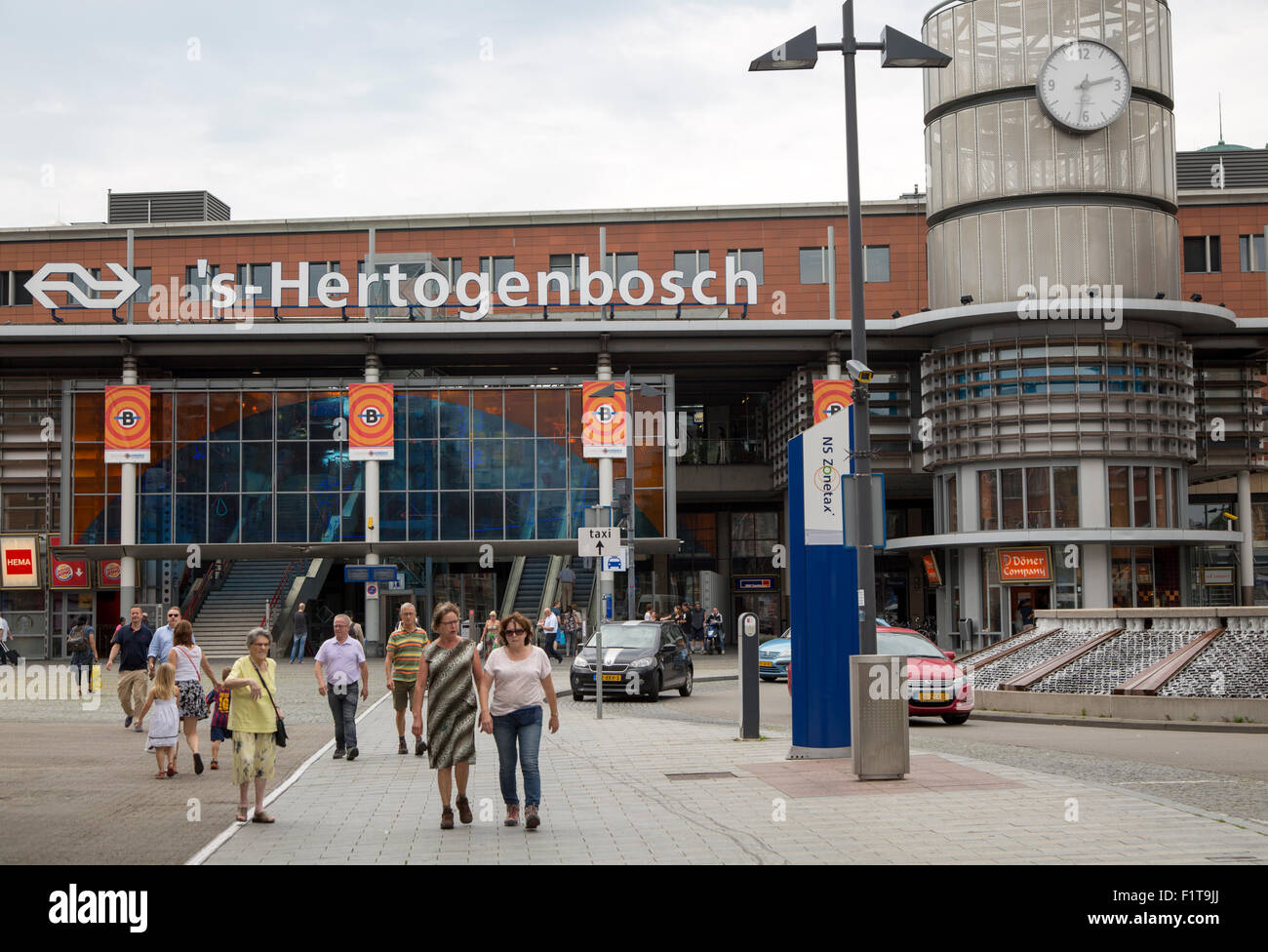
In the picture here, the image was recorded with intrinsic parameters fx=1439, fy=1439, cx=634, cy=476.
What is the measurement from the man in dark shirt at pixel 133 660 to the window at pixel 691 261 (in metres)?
38.9

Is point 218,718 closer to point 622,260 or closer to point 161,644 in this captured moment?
point 161,644

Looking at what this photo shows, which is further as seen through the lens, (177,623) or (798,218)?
(798,218)

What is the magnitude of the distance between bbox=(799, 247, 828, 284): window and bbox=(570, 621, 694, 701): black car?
29620mm

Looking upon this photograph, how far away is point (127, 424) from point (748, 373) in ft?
73.8

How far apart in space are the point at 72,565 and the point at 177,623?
38459 millimetres

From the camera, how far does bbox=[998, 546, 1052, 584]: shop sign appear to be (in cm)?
4425

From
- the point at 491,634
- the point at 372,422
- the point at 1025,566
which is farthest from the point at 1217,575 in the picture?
the point at 372,422

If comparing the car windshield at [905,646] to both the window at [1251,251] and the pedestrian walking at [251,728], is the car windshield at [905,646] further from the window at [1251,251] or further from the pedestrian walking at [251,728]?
the window at [1251,251]

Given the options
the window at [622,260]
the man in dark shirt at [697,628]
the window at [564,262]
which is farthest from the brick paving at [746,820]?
the window at [564,262]

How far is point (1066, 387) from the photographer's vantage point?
44656mm

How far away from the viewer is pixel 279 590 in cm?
5062

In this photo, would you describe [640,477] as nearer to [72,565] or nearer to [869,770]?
[72,565]

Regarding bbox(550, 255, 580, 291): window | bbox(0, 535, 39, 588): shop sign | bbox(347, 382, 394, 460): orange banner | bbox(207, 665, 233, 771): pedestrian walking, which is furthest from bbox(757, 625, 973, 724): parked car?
bbox(0, 535, 39, 588): shop sign
